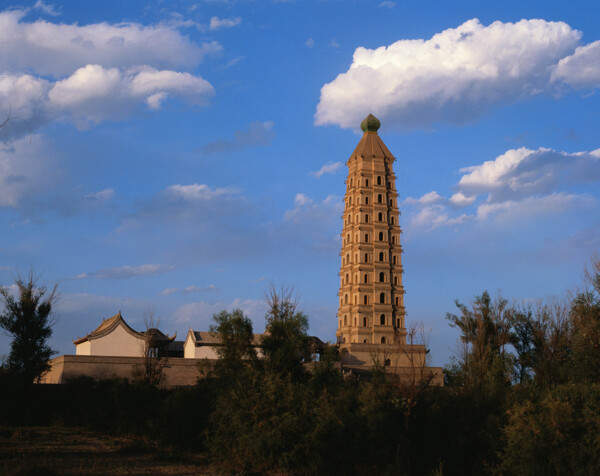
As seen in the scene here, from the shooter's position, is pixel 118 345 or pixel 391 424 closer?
pixel 391 424

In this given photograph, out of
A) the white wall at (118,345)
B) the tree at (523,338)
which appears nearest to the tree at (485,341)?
the tree at (523,338)

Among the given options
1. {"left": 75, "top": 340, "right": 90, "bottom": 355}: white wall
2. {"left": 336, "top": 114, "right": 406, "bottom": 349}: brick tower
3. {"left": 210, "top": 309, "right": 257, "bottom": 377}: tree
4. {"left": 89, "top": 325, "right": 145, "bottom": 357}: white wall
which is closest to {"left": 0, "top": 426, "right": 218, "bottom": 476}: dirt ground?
{"left": 210, "top": 309, "right": 257, "bottom": 377}: tree

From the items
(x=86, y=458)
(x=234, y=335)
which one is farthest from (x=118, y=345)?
(x=86, y=458)

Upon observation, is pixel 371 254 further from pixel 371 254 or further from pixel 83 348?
pixel 83 348

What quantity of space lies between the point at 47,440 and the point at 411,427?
14.3 m

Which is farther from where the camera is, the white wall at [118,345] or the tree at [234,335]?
the white wall at [118,345]

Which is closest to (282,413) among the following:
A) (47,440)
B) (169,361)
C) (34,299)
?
(47,440)

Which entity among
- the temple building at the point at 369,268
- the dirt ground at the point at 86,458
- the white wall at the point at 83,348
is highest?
the temple building at the point at 369,268

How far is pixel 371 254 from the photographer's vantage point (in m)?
63.5

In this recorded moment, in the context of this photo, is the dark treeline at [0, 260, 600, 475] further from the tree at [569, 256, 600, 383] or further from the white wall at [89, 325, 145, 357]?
the white wall at [89, 325, 145, 357]

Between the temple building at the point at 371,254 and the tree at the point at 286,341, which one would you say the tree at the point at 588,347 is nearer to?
the tree at the point at 286,341

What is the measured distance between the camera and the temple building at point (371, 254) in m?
61.5

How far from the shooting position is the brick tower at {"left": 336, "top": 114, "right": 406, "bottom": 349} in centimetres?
→ 6156

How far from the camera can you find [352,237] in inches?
2571
